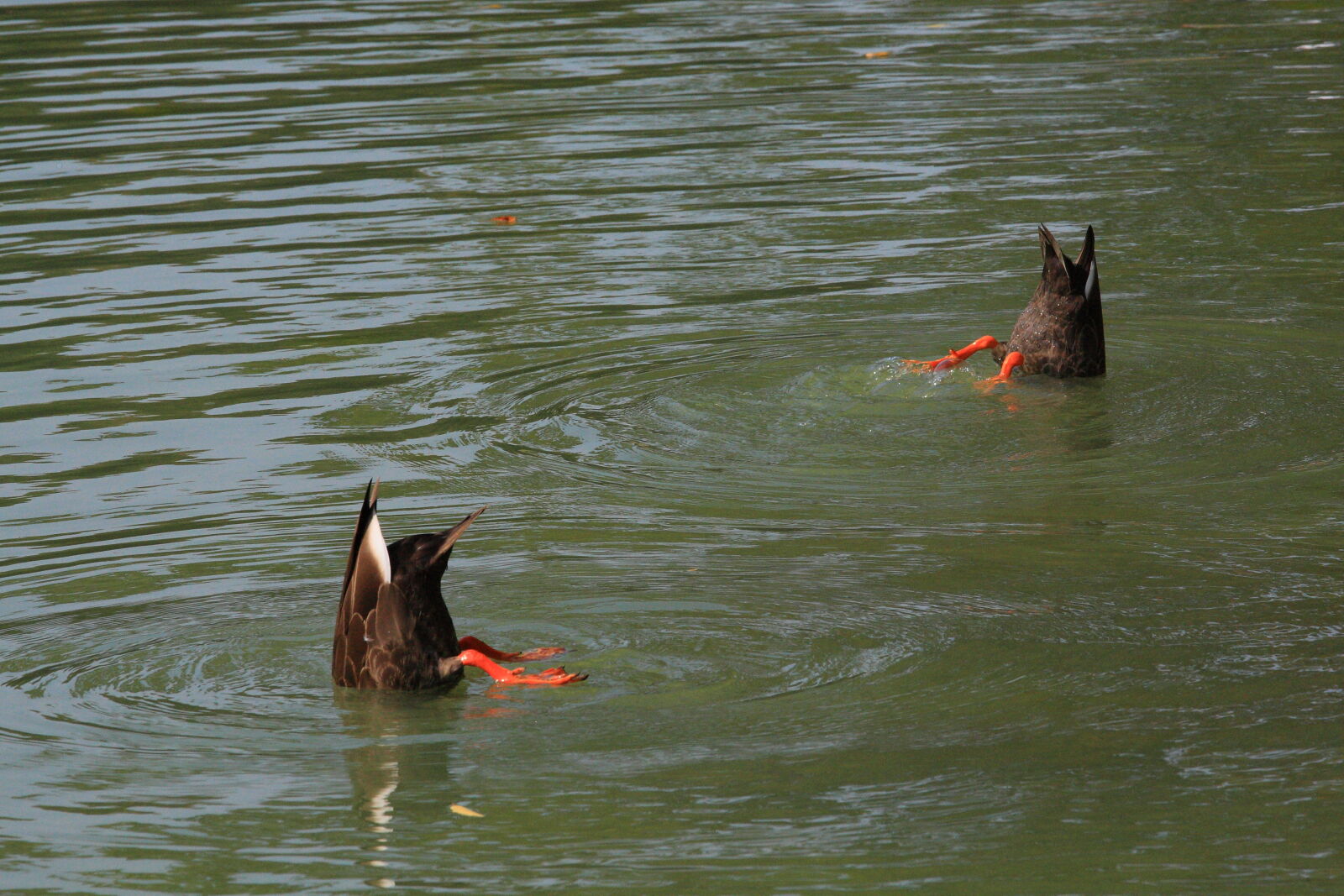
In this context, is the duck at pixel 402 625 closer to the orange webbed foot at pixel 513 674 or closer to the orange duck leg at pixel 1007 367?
the orange webbed foot at pixel 513 674

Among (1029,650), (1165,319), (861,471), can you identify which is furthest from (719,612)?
(1165,319)

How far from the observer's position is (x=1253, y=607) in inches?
218

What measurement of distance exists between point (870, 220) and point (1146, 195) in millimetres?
1748

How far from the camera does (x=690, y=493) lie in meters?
6.82

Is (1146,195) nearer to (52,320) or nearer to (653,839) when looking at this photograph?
(52,320)

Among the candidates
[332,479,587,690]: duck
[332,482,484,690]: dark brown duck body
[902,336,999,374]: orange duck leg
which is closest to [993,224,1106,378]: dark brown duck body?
[902,336,999,374]: orange duck leg

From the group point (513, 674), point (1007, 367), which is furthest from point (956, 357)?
point (513, 674)

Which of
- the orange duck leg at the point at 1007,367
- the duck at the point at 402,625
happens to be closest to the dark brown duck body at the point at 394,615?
the duck at the point at 402,625

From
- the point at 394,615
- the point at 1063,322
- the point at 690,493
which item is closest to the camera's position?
the point at 394,615

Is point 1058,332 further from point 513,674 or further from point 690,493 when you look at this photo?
point 513,674

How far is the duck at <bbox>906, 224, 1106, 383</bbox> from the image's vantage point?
26.8ft

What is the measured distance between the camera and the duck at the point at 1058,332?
8.16 m

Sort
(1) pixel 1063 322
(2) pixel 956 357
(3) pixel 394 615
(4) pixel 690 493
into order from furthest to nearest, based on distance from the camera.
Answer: (2) pixel 956 357, (1) pixel 1063 322, (4) pixel 690 493, (3) pixel 394 615

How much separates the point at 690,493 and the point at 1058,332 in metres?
2.20
